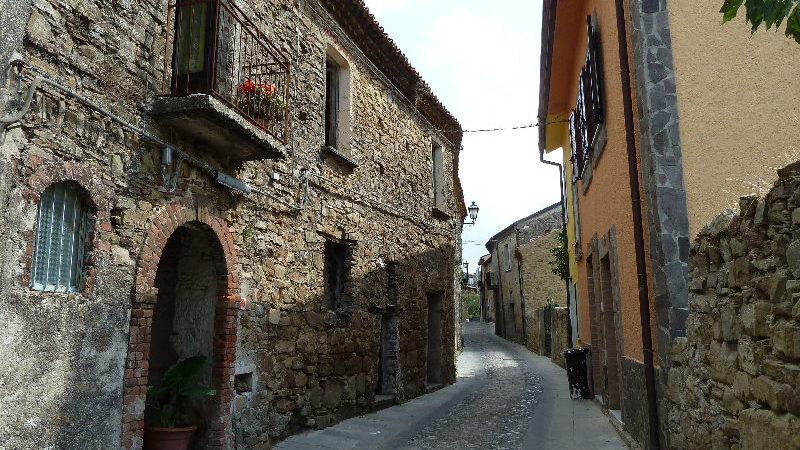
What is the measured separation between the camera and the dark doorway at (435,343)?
12517mm

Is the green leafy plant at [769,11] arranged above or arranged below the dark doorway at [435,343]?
above

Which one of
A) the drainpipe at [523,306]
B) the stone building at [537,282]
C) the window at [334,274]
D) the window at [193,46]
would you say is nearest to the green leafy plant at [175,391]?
the window at [193,46]

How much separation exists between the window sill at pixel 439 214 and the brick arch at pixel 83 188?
341 inches

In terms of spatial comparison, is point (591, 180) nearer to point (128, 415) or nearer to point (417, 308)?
point (417, 308)

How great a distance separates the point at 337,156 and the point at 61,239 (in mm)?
4638

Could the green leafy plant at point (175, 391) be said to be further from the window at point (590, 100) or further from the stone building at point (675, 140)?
the window at point (590, 100)

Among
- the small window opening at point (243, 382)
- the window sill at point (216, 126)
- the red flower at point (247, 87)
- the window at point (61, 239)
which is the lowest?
the small window opening at point (243, 382)

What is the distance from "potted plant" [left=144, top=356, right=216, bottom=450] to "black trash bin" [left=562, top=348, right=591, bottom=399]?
7.26 m

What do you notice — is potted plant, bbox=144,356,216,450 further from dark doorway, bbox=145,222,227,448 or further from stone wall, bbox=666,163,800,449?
stone wall, bbox=666,163,800,449

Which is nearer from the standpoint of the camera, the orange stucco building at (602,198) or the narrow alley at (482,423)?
the orange stucco building at (602,198)

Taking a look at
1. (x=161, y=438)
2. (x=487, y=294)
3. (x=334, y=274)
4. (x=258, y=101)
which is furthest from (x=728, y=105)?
(x=487, y=294)

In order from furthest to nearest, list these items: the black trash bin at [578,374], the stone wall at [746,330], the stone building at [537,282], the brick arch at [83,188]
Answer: the stone building at [537,282] → the black trash bin at [578,374] → the brick arch at [83,188] → the stone wall at [746,330]

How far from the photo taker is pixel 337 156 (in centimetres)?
842

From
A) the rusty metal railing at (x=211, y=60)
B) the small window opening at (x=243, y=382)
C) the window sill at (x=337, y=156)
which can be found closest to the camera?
the rusty metal railing at (x=211, y=60)
